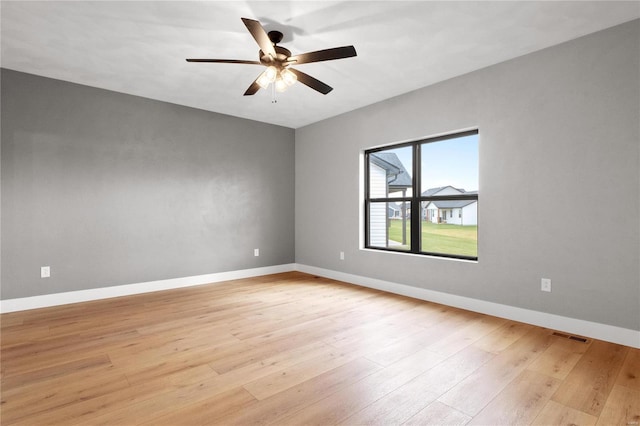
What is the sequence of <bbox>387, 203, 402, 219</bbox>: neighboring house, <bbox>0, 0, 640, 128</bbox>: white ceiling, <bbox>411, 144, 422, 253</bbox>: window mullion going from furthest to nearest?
<bbox>387, 203, 402, 219</bbox>: neighboring house, <bbox>411, 144, 422, 253</bbox>: window mullion, <bbox>0, 0, 640, 128</bbox>: white ceiling

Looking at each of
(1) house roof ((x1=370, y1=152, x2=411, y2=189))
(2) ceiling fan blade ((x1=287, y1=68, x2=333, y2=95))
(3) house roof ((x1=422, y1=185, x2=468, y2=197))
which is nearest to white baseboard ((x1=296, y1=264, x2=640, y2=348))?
(3) house roof ((x1=422, y1=185, x2=468, y2=197))

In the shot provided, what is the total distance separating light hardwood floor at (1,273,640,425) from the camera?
1.74m

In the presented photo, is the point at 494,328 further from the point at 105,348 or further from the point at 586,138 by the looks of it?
the point at 105,348

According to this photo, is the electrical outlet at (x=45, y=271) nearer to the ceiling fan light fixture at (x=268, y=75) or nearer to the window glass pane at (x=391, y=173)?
the ceiling fan light fixture at (x=268, y=75)

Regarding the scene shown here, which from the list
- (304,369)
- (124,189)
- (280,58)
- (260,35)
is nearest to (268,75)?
(280,58)

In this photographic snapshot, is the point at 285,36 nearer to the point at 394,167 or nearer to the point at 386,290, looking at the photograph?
the point at 394,167

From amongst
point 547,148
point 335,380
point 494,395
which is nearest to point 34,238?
point 335,380

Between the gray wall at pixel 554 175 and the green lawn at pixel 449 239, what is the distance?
227 mm

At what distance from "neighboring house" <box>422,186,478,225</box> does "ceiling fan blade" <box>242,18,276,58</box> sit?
8.43ft

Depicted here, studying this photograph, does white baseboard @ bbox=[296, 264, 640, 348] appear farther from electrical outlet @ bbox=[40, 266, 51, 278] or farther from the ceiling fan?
electrical outlet @ bbox=[40, 266, 51, 278]

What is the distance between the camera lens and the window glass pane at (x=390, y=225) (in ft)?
14.5

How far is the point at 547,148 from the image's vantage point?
9.96 feet

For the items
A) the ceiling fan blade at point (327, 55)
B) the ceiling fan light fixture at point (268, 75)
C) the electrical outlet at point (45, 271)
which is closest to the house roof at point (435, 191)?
the ceiling fan blade at point (327, 55)

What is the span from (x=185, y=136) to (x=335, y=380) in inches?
161
